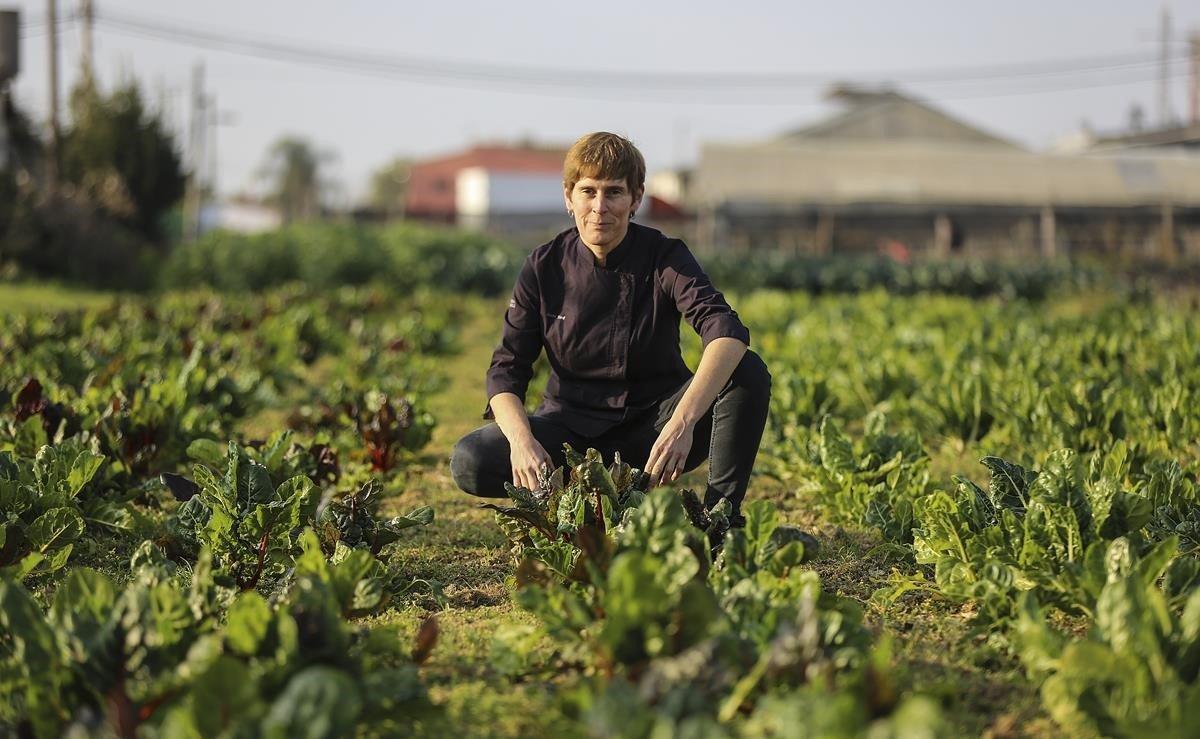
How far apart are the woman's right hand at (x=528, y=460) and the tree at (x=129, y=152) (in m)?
23.5

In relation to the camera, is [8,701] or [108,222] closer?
[8,701]

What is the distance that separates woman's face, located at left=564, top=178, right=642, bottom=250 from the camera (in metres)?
4.29

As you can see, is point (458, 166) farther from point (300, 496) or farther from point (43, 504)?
point (300, 496)

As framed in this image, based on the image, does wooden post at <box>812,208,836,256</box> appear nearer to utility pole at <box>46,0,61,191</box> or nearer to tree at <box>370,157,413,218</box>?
utility pole at <box>46,0,61,191</box>

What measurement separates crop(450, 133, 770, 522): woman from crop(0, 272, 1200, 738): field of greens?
0.20m

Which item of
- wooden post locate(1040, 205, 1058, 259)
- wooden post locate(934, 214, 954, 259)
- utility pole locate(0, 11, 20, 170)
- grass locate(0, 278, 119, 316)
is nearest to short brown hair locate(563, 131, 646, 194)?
grass locate(0, 278, 119, 316)

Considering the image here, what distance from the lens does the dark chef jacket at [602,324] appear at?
178 inches

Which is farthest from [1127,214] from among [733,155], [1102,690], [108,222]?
[1102,690]

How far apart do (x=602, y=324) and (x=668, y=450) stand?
28.6 inches

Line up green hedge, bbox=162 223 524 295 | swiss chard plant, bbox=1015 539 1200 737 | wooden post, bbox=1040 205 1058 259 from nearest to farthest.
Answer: swiss chard plant, bbox=1015 539 1200 737 → green hedge, bbox=162 223 524 295 → wooden post, bbox=1040 205 1058 259

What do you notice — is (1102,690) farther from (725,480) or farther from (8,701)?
(8,701)

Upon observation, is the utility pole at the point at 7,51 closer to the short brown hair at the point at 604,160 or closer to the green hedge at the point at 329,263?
the green hedge at the point at 329,263

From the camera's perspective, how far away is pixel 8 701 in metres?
2.94

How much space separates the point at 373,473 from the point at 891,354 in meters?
5.05
